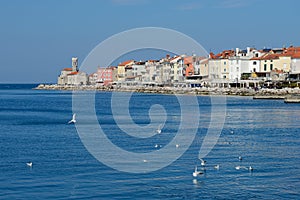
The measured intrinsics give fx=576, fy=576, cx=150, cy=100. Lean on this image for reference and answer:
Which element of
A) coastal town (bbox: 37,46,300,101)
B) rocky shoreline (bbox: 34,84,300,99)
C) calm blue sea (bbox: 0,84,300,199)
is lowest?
calm blue sea (bbox: 0,84,300,199)

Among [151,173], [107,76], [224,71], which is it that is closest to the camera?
[151,173]

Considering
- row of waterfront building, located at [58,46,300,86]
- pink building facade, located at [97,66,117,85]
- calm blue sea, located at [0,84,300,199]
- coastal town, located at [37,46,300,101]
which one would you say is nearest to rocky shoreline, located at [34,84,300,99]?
coastal town, located at [37,46,300,101]

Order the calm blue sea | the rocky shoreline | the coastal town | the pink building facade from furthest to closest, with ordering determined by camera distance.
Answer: the pink building facade, the coastal town, the rocky shoreline, the calm blue sea

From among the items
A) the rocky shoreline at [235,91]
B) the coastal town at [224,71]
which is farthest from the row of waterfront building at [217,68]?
the rocky shoreline at [235,91]

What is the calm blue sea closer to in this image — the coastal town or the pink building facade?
the coastal town

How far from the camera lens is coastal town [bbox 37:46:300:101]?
236 feet

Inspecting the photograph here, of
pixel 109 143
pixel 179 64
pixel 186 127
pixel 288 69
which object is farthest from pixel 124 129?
pixel 179 64

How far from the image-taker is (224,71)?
79.6 meters

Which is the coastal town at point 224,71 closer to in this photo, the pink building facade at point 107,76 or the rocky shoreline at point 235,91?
the rocky shoreline at point 235,91

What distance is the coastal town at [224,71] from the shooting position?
236 feet

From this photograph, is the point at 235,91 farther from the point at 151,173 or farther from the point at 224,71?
the point at 151,173

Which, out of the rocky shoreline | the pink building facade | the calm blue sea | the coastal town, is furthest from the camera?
the pink building facade

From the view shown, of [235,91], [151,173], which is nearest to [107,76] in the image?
[235,91]

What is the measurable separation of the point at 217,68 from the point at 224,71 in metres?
1.39
